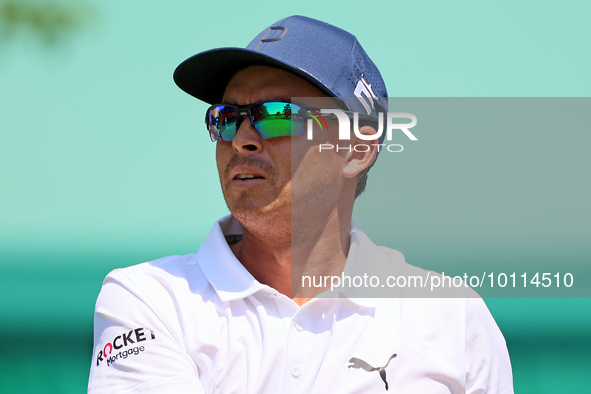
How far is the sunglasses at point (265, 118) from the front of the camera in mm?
2066

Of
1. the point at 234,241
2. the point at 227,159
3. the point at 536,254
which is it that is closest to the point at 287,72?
the point at 227,159

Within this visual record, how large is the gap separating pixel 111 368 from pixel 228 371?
366 mm

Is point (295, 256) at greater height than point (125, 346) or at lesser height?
greater

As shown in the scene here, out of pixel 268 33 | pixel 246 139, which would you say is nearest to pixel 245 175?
pixel 246 139

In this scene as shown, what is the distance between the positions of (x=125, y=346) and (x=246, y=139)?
0.83 metres

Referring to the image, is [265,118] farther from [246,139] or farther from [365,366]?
[365,366]

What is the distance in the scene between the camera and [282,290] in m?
2.21

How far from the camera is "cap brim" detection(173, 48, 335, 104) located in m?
2.04

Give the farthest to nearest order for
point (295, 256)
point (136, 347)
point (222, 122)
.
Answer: point (295, 256)
point (222, 122)
point (136, 347)

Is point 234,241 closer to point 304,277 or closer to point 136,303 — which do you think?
point 304,277

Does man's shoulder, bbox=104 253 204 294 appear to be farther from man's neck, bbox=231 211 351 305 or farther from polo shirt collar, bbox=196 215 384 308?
man's neck, bbox=231 211 351 305

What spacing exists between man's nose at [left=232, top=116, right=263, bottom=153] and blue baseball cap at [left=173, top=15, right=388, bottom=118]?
245 millimetres

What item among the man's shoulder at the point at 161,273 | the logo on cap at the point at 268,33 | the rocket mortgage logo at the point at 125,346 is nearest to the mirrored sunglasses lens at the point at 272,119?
the logo on cap at the point at 268,33

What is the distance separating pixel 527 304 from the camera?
8109 mm
